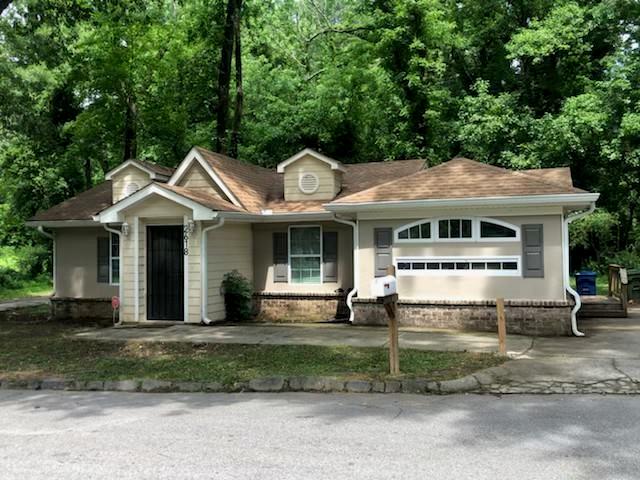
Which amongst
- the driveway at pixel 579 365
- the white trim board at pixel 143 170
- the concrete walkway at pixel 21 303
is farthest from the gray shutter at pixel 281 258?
the concrete walkway at pixel 21 303

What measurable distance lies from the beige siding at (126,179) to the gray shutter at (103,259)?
4.35 ft

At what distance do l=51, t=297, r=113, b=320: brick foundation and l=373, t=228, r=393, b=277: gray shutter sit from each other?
792cm

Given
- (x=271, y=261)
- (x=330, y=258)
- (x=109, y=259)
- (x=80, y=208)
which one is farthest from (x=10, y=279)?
(x=330, y=258)

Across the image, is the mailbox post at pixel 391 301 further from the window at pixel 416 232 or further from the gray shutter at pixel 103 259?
the gray shutter at pixel 103 259

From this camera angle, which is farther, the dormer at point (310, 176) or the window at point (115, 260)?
the window at point (115, 260)

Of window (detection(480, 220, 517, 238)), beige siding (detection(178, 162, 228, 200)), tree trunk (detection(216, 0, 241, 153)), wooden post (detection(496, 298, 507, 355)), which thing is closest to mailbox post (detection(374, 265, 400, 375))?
wooden post (detection(496, 298, 507, 355))

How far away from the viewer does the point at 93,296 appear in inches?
669

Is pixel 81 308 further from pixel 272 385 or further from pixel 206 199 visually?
pixel 272 385

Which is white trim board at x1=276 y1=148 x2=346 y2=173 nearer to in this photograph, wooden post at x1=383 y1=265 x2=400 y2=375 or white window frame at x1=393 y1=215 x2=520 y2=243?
white window frame at x1=393 y1=215 x2=520 y2=243

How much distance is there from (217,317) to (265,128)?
1256 centimetres

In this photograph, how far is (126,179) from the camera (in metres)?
17.1

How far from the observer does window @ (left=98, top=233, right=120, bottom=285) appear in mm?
16891

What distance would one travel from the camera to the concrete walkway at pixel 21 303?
66.5 ft

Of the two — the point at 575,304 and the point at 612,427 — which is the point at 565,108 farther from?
the point at 612,427
